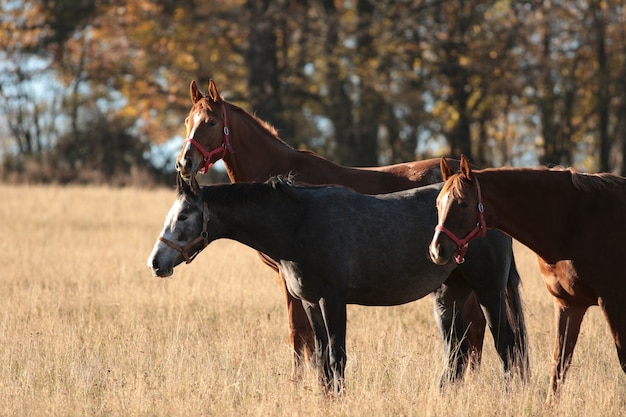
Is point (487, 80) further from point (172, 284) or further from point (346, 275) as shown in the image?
point (346, 275)

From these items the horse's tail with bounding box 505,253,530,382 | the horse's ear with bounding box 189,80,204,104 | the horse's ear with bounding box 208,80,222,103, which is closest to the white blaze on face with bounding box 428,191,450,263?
the horse's tail with bounding box 505,253,530,382

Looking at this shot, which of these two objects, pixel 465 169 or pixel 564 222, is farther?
pixel 564 222

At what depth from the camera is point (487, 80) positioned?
25.5 m

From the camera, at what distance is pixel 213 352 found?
7.54 m

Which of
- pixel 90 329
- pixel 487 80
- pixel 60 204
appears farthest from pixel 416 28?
pixel 90 329

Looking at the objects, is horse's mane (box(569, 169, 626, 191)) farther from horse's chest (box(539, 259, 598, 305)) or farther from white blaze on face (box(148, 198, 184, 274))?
white blaze on face (box(148, 198, 184, 274))

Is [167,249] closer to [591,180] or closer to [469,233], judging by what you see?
[469,233]

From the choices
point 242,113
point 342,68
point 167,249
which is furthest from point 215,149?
point 342,68

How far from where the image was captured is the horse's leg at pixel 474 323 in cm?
725

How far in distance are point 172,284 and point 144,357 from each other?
354 centimetres

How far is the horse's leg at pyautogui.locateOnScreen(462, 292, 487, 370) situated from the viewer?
7254mm

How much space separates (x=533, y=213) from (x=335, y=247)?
1.38 meters

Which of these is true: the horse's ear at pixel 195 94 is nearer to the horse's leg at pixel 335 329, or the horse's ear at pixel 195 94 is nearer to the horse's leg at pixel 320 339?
the horse's leg at pixel 320 339

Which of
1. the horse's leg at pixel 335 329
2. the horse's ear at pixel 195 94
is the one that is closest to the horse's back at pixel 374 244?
the horse's leg at pixel 335 329
